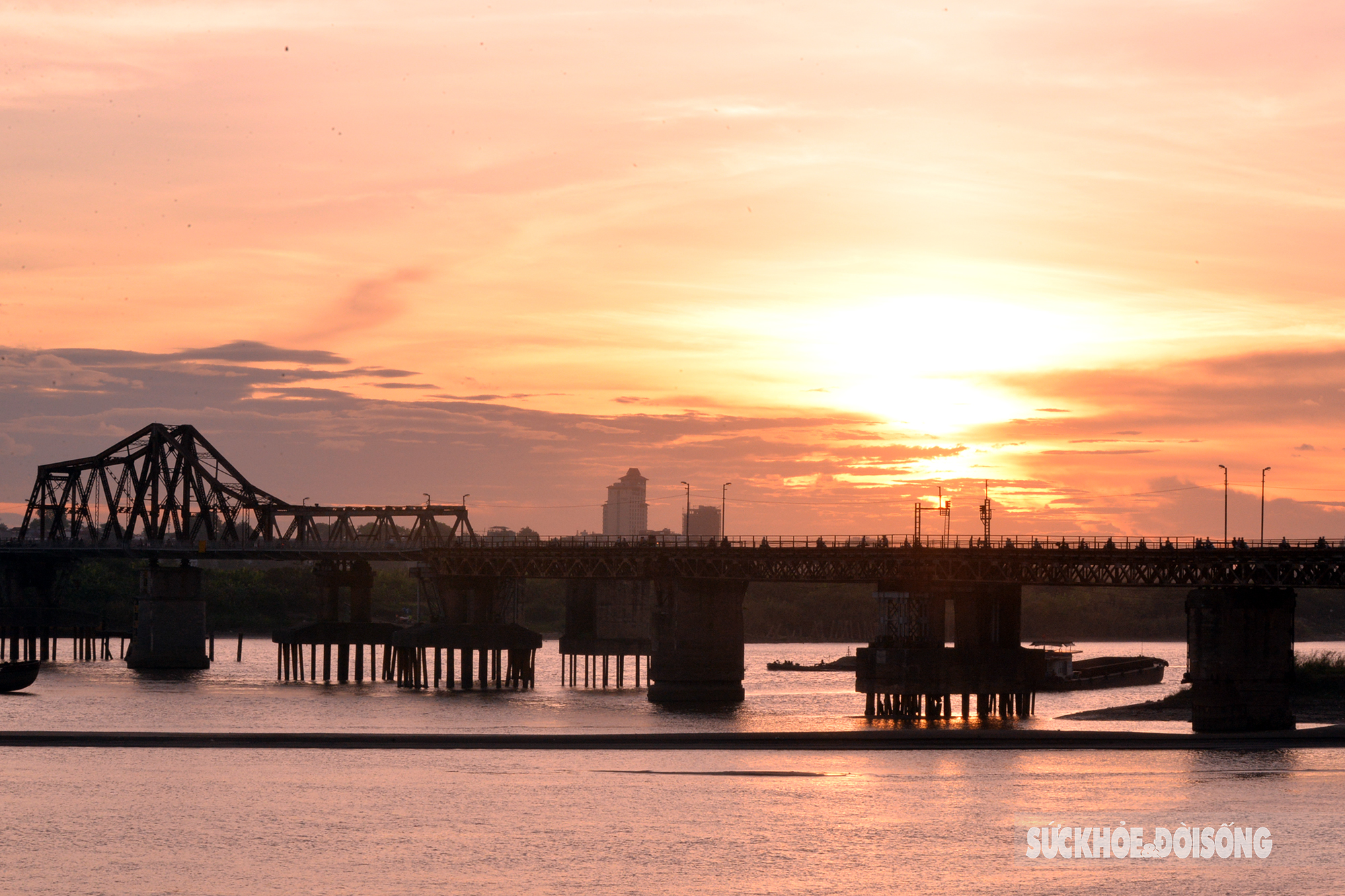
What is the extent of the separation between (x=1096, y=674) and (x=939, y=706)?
70.2m

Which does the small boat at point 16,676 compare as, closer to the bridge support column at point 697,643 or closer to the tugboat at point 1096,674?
the bridge support column at point 697,643

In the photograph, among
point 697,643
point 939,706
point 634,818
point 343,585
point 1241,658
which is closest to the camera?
point 634,818

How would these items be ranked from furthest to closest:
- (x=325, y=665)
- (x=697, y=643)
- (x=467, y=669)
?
(x=325, y=665), (x=467, y=669), (x=697, y=643)

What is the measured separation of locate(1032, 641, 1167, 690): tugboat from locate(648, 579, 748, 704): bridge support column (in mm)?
44741

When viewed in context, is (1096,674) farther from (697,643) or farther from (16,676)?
(16,676)

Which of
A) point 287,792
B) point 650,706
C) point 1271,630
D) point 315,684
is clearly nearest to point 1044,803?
point 287,792

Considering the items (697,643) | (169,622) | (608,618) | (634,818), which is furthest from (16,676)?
(634,818)

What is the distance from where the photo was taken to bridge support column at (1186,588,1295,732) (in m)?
99.9

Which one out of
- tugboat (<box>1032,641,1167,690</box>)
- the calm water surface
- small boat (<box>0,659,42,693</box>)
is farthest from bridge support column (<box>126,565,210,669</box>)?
tugboat (<box>1032,641,1167,690</box>)

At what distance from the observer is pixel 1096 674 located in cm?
18325

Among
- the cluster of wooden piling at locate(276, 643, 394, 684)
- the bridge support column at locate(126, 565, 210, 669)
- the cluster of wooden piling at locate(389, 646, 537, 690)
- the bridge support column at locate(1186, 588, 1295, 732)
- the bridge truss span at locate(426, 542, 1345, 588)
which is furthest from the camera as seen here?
the bridge support column at locate(126, 565, 210, 669)

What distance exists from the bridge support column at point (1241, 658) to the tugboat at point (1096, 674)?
57554 millimetres

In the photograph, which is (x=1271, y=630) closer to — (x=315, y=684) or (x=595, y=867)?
(x=595, y=867)

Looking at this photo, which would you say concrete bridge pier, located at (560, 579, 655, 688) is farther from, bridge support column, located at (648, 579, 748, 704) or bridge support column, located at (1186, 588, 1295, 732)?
bridge support column, located at (1186, 588, 1295, 732)
